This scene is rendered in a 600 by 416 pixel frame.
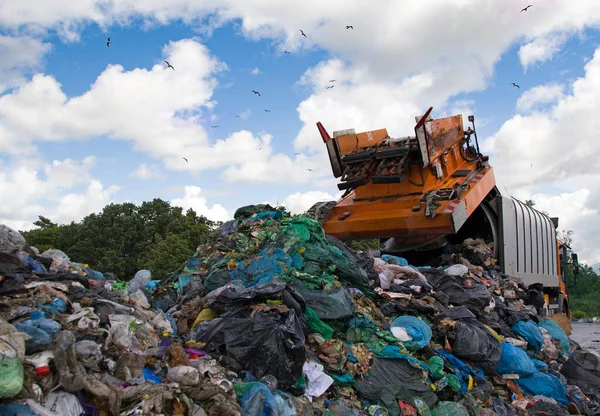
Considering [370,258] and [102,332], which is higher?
[370,258]

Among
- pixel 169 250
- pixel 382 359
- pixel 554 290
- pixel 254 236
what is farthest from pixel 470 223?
pixel 169 250

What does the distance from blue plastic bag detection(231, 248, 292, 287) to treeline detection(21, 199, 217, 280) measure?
1312cm

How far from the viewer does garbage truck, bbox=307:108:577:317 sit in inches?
238

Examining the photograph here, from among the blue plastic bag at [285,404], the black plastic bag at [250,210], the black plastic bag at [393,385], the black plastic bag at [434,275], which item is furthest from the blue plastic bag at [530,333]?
the blue plastic bag at [285,404]

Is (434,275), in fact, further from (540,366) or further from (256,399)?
(256,399)

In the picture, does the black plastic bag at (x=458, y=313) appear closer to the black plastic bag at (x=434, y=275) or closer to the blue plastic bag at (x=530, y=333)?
the black plastic bag at (x=434, y=275)

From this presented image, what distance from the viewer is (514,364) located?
15.1 ft

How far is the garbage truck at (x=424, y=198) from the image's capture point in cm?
605

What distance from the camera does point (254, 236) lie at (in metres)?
5.14

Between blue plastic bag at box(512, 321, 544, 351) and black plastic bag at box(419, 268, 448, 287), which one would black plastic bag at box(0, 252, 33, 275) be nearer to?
black plastic bag at box(419, 268, 448, 287)

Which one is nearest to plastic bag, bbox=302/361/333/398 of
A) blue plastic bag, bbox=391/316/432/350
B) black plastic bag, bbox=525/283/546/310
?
blue plastic bag, bbox=391/316/432/350

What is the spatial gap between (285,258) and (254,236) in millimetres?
711

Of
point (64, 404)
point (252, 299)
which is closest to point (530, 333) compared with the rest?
point (252, 299)

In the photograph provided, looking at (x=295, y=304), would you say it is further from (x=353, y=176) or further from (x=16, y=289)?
(x=353, y=176)
